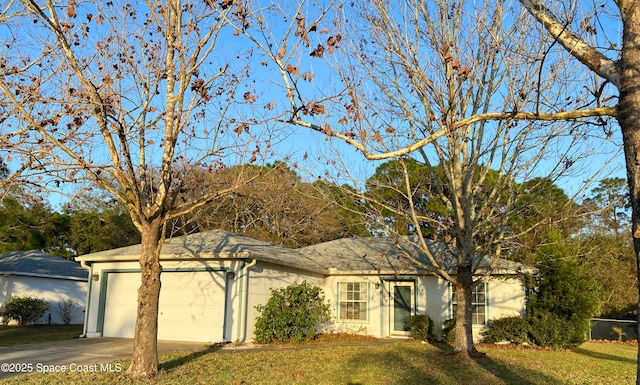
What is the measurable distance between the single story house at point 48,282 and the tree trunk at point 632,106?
24.8 m

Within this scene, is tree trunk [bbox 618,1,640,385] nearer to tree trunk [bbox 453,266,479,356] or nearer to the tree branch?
the tree branch

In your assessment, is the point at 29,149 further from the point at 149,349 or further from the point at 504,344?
the point at 504,344

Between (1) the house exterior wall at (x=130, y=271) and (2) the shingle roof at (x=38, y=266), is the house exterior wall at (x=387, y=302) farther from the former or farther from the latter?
(2) the shingle roof at (x=38, y=266)

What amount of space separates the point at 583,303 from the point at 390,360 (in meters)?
7.66

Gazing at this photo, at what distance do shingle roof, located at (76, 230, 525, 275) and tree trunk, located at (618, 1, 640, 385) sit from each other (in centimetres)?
963

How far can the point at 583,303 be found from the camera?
15.8 metres

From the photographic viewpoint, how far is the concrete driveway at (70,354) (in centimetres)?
984

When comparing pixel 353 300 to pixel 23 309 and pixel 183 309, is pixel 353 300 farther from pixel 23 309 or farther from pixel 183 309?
pixel 23 309

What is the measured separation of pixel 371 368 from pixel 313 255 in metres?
10.0

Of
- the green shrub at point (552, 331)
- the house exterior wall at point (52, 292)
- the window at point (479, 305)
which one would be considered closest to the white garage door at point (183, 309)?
the window at point (479, 305)

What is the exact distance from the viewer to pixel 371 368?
33.8ft

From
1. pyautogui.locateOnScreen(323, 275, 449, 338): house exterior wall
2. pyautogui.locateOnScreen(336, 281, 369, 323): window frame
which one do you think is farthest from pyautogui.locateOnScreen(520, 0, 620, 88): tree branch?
pyautogui.locateOnScreen(336, 281, 369, 323): window frame

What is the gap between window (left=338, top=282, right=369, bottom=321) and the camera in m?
18.2

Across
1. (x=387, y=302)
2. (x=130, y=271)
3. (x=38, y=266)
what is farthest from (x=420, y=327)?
(x=38, y=266)
